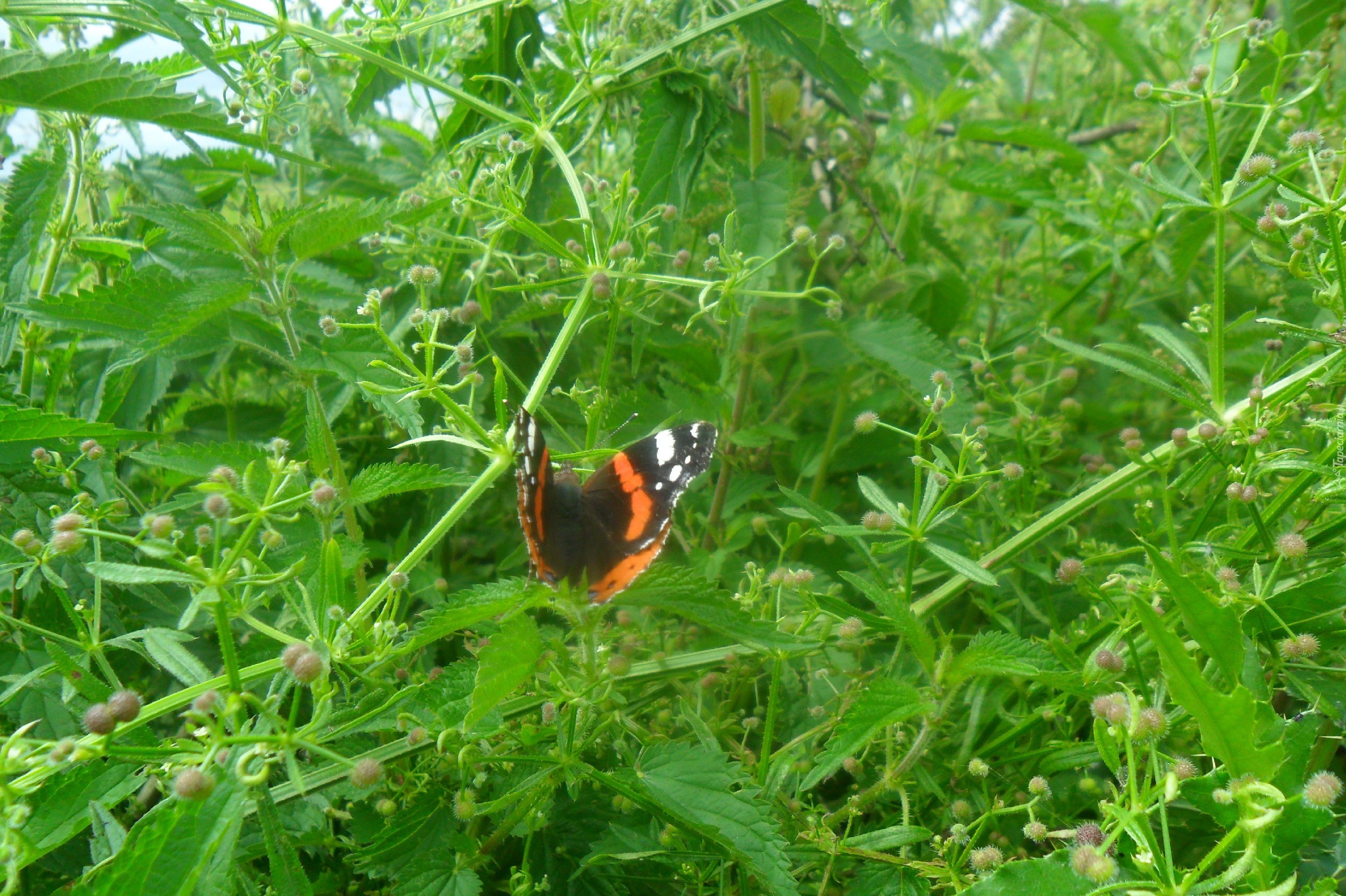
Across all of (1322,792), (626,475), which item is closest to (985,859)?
(1322,792)

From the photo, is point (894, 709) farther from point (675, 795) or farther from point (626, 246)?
point (626, 246)

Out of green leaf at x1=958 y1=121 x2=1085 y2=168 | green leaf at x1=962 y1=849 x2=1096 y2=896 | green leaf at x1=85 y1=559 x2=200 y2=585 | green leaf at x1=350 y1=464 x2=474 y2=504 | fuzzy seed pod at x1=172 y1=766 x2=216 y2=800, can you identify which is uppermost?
green leaf at x1=958 y1=121 x2=1085 y2=168

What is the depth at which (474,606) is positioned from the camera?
1.18 metres

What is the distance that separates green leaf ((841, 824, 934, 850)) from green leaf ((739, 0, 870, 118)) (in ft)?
4.24

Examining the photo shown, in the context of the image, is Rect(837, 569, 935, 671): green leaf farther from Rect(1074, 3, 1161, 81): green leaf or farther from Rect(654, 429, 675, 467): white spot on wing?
Rect(1074, 3, 1161, 81): green leaf

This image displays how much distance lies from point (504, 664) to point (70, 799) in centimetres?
50

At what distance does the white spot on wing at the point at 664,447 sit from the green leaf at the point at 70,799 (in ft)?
2.76

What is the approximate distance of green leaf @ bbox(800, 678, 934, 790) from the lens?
116cm

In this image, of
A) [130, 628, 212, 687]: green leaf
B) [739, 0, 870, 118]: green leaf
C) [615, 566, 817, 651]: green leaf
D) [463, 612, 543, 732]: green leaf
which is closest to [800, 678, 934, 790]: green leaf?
[615, 566, 817, 651]: green leaf

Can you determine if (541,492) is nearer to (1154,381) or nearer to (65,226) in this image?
(1154,381)

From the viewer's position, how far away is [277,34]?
1620mm

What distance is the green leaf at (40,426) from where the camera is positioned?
130cm

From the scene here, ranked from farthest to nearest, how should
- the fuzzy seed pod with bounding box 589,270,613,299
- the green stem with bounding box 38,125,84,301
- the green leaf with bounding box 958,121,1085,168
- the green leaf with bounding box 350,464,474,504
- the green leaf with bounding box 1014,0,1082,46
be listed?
the green leaf with bounding box 958,121,1085,168 < the green leaf with bounding box 1014,0,1082,46 < the green stem with bounding box 38,125,84,301 < the fuzzy seed pod with bounding box 589,270,613,299 < the green leaf with bounding box 350,464,474,504

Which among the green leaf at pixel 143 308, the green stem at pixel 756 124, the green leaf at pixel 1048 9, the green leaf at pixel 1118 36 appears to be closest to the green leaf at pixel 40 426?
the green leaf at pixel 143 308
